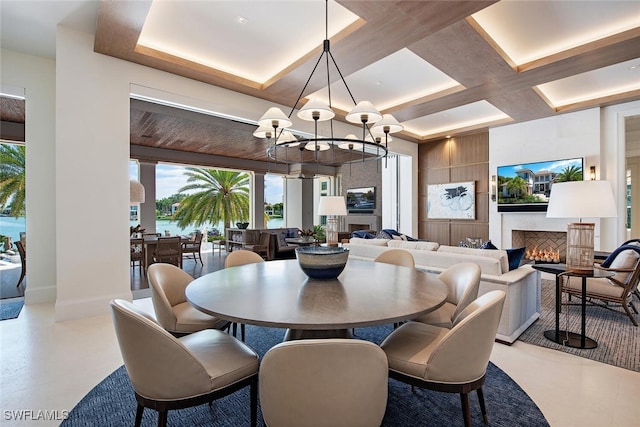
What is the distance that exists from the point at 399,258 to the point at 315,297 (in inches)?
61.6

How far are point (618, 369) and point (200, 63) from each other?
5.16 metres

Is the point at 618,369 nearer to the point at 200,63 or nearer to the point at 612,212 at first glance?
the point at 612,212

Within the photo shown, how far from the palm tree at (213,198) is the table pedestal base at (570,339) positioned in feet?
31.8

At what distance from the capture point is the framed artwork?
7340mm

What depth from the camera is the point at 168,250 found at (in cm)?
564

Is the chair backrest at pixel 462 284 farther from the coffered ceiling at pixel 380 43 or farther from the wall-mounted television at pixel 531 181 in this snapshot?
the wall-mounted television at pixel 531 181

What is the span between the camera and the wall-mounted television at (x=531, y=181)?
5.72 meters

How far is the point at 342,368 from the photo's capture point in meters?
1.03

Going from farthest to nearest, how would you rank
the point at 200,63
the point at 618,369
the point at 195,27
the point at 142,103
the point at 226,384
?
the point at 142,103, the point at 200,63, the point at 195,27, the point at 618,369, the point at 226,384

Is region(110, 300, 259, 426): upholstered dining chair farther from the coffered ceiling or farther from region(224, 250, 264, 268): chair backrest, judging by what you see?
the coffered ceiling

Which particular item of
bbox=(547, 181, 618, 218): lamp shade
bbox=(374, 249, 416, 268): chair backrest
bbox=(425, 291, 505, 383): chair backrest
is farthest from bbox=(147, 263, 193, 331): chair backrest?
bbox=(547, 181, 618, 218): lamp shade

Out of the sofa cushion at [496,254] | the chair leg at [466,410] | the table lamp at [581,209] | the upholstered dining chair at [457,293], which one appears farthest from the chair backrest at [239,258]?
the table lamp at [581,209]

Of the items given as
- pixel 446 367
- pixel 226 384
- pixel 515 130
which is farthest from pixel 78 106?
pixel 515 130

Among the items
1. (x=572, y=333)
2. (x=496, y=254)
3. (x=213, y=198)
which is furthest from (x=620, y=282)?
(x=213, y=198)
